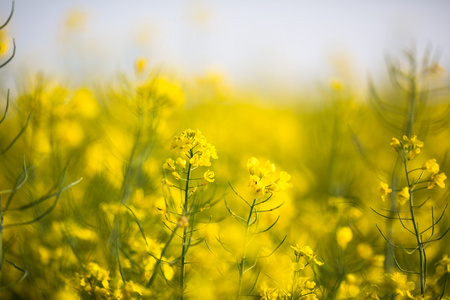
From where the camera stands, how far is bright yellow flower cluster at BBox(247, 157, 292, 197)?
127 cm

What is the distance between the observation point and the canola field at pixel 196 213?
52.4 inches

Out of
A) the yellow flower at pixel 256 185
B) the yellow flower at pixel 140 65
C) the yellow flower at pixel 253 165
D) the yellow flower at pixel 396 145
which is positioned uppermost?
the yellow flower at pixel 140 65

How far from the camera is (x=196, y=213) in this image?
5.16ft

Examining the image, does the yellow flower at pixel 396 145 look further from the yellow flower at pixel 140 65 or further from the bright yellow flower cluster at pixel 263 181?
the yellow flower at pixel 140 65

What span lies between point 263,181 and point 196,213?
0.45m

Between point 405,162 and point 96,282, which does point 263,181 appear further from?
point 96,282

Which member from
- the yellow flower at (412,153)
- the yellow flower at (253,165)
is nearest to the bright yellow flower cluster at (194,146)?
the yellow flower at (253,165)

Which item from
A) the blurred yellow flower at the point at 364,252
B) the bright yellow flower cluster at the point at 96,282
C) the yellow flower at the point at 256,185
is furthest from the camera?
the blurred yellow flower at the point at 364,252

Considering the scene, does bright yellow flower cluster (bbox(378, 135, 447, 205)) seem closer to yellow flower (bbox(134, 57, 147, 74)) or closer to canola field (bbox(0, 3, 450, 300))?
canola field (bbox(0, 3, 450, 300))

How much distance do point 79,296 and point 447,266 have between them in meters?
1.70

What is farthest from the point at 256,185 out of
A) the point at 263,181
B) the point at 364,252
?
the point at 364,252

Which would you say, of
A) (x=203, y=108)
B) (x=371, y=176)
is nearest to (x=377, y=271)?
(x=371, y=176)

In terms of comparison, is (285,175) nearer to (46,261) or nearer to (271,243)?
(271,243)

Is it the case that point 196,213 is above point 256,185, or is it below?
below
